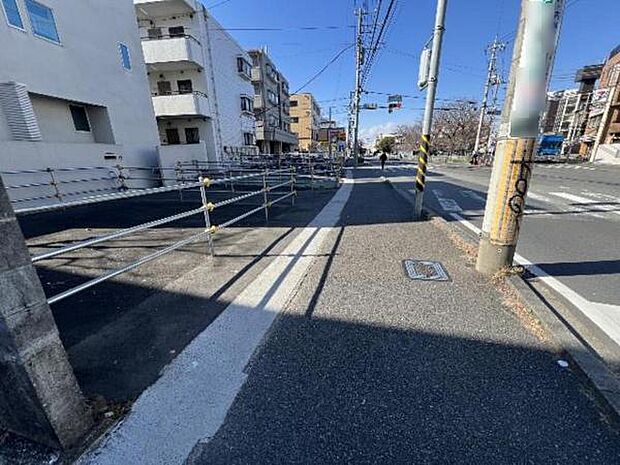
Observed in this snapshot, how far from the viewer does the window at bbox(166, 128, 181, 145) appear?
21625 mm

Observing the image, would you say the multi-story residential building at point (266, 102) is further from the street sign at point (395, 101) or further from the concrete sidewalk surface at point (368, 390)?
the concrete sidewalk surface at point (368, 390)

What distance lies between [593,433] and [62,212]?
38.5ft

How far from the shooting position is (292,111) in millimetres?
65750

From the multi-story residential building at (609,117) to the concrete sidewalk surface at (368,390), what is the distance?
44112 mm

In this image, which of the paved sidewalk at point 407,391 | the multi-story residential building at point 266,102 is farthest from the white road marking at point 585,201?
the multi-story residential building at point 266,102

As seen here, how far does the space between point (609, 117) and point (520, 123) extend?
47.9 meters

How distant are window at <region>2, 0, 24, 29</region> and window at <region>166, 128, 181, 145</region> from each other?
12.5 metres

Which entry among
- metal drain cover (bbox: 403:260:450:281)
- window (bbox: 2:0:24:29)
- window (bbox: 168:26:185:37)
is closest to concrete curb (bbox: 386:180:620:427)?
metal drain cover (bbox: 403:260:450:281)

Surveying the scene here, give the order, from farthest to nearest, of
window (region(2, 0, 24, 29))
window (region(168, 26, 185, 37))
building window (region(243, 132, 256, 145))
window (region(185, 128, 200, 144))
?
1. building window (region(243, 132, 256, 145))
2. window (region(185, 128, 200, 144))
3. window (region(168, 26, 185, 37))
4. window (region(2, 0, 24, 29))

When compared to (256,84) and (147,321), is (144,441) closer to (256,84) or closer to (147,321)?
(147,321)

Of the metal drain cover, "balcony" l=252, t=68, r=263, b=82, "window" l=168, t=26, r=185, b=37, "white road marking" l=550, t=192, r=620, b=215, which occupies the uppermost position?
"balcony" l=252, t=68, r=263, b=82

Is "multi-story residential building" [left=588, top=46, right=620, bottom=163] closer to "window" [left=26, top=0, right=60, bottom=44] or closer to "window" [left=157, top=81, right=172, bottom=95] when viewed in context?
"window" [left=157, top=81, right=172, bottom=95]

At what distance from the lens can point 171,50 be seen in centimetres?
1781

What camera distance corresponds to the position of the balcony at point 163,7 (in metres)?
17.8
